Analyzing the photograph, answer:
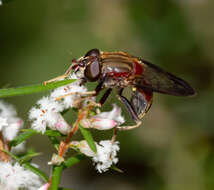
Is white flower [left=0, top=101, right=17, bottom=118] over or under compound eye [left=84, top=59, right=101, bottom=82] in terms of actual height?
under

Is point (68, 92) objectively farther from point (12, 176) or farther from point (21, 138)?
point (12, 176)

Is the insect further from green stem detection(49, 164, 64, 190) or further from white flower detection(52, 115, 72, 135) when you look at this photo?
green stem detection(49, 164, 64, 190)

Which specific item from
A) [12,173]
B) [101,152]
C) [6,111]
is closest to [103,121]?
[101,152]

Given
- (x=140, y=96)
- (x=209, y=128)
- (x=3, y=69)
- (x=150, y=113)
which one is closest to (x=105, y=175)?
(x=150, y=113)

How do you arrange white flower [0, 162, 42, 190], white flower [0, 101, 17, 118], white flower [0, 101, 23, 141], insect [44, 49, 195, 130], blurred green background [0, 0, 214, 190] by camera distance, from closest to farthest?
white flower [0, 162, 42, 190] < white flower [0, 101, 23, 141] < insect [44, 49, 195, 130] < white flower [0, 101, 17, 118] < blurred green background [0, 0, 214, 190]

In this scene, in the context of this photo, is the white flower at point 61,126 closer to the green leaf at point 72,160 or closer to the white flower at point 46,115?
the white flower at point 46,115

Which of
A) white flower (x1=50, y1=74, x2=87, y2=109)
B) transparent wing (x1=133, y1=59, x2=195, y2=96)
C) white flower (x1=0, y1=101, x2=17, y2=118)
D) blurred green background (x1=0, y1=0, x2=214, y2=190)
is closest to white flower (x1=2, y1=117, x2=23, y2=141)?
white flower (x1=0, y1=101, x2=17, y2=118)

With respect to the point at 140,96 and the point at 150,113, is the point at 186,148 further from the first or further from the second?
the point at 140,96
